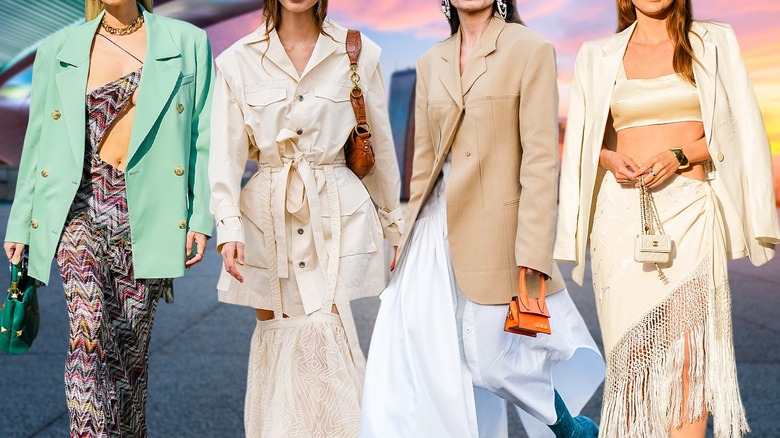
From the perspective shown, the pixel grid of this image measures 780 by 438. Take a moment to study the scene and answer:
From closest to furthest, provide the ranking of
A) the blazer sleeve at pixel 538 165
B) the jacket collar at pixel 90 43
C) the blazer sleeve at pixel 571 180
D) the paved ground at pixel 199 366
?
the blazer sleeve at pixel 538 165 → the blazer sleeve at pixel 571 180 → the jacket collar at pixel 90 43 → the paved ground at pixel 199 366

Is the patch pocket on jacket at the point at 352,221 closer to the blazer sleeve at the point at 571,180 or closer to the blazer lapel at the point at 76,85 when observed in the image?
the blazer sleeve at the point at 571,180

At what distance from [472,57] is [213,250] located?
14554 millimetres

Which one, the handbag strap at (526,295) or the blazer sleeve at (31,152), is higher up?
the blazer sleeve at (31,152)

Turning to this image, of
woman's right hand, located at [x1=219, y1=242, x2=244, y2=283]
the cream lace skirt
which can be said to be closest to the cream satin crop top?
the cream lace skirt

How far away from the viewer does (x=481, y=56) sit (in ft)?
12.4

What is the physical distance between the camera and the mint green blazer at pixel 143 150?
4238 millimetres

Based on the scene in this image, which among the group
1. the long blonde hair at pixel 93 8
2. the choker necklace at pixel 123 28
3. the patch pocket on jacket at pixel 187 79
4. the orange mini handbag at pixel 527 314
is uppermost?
the long blonde hair at pixel 93 8

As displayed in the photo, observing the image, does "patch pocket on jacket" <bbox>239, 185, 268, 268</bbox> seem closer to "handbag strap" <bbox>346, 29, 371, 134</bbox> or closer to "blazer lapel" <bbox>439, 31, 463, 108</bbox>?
"handbag strap" <bbox>346, 29, 371, 134</bbox>

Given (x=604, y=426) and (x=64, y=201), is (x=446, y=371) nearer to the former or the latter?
(x=604, y=426)

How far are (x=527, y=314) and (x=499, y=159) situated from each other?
0.58m

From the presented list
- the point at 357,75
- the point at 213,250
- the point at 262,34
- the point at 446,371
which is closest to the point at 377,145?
the point at 357,75

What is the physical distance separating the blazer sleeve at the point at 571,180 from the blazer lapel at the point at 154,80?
1.66 meters

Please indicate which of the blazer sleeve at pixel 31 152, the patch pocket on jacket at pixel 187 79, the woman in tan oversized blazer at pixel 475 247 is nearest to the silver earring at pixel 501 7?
the woman in tan oversized blazer at pixel 475 247

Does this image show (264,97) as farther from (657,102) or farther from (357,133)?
(657,102)
